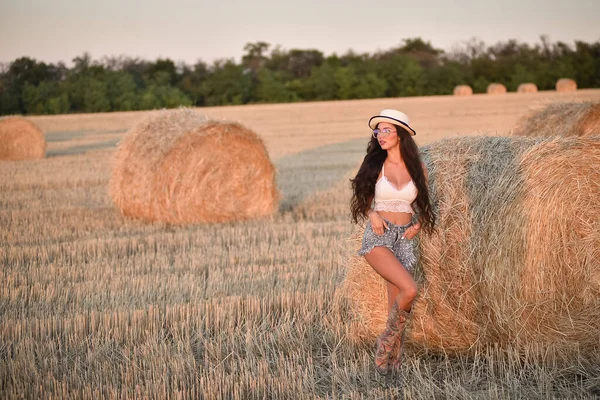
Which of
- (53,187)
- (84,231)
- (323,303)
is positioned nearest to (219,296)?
(323,303)

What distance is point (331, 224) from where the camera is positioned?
9.73 meters

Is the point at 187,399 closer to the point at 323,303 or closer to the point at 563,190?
the point at 323,303

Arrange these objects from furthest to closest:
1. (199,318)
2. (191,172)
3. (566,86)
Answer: (566,86), (191,172), (199,318)

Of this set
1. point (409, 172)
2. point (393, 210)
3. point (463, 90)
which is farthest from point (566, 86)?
A: point (393, 210)

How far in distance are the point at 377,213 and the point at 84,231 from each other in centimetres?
572

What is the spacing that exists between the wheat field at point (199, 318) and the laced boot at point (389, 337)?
3.7 inches

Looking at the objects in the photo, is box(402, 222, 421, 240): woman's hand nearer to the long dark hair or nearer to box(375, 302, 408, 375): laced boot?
the long dark hair

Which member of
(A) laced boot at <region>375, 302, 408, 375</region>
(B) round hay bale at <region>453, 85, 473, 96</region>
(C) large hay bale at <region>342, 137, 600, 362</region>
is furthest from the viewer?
(B) round hay bale at <region>453, 85, 473, 96</region>

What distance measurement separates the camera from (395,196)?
471 cm

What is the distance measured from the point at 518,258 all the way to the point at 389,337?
3.36ft

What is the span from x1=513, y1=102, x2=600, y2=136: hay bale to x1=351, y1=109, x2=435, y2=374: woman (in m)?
5.50

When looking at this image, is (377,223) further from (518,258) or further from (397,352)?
(518,258)

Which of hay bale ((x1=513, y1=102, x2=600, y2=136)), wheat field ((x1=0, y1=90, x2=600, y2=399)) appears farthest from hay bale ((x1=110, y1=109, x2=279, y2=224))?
hay bale ((x1=513, y1=102, x2=600, y2=136))

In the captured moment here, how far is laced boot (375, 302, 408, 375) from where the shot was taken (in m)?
4.62
